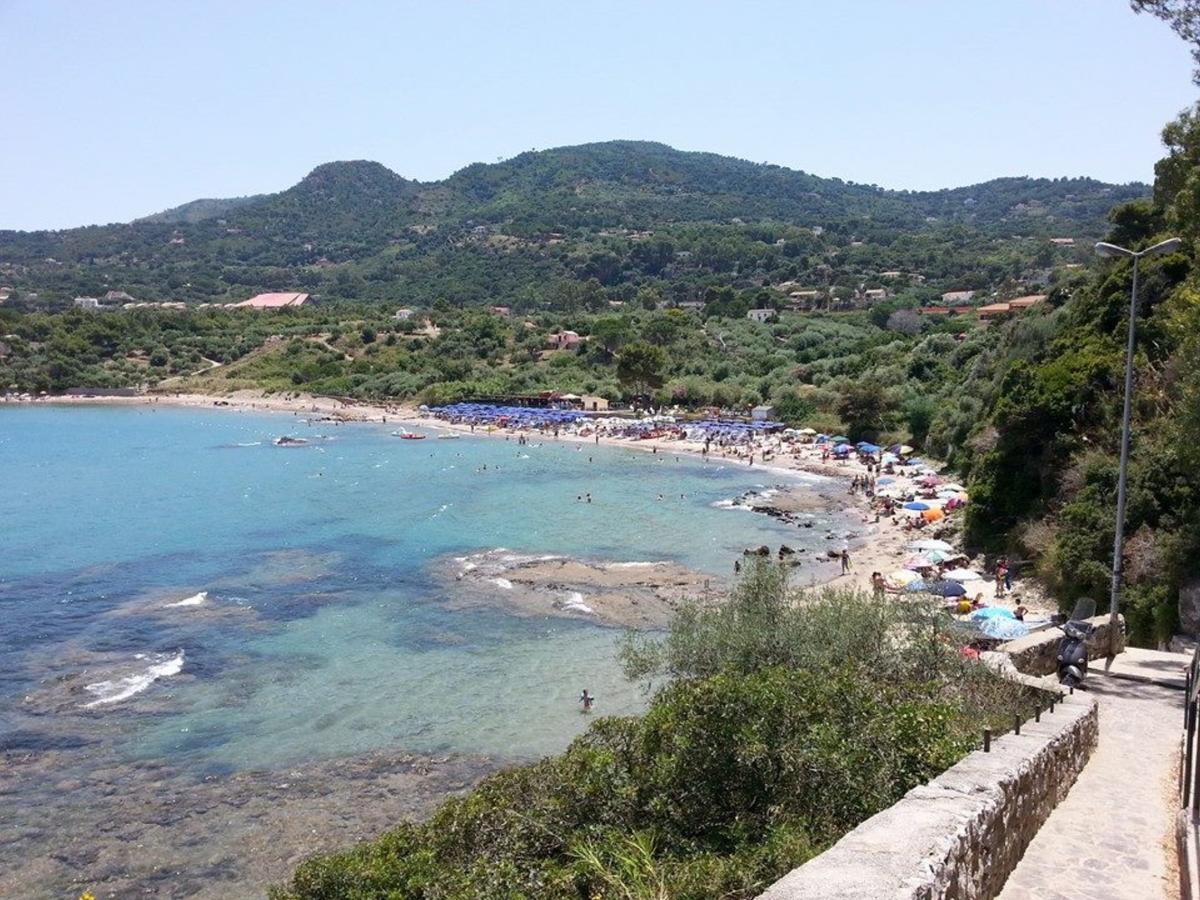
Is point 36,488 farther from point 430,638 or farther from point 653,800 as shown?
point 653,800

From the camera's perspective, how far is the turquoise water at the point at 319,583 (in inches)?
813

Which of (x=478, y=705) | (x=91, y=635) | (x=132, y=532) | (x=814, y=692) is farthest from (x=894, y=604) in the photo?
(x=132, y=532)

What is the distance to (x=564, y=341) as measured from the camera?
350 feet

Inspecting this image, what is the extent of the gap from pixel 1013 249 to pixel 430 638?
164 metres

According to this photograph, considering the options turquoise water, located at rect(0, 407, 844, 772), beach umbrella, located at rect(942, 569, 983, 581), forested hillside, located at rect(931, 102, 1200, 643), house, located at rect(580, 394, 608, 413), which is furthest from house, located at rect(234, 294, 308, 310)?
beach umbrella, located at rect(942, 569, 983, 581)

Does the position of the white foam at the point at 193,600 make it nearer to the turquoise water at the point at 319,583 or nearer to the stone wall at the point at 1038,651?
the turquoise water at the point at 319,583

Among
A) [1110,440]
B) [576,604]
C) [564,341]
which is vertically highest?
[564,341]

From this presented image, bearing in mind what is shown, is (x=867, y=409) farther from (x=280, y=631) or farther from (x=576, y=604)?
(x=280, y=631)

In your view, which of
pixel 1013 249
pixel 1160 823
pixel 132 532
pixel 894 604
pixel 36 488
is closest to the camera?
pixel 1160 823

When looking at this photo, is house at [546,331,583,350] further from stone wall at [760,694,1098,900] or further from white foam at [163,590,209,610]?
stone wall at [760,694,1098,900]

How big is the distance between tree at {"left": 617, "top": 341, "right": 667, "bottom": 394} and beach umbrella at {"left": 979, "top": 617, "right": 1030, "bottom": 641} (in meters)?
61.3

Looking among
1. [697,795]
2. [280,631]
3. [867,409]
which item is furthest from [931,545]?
[867,409]

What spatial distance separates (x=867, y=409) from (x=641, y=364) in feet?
77.4

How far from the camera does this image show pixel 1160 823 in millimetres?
8039
